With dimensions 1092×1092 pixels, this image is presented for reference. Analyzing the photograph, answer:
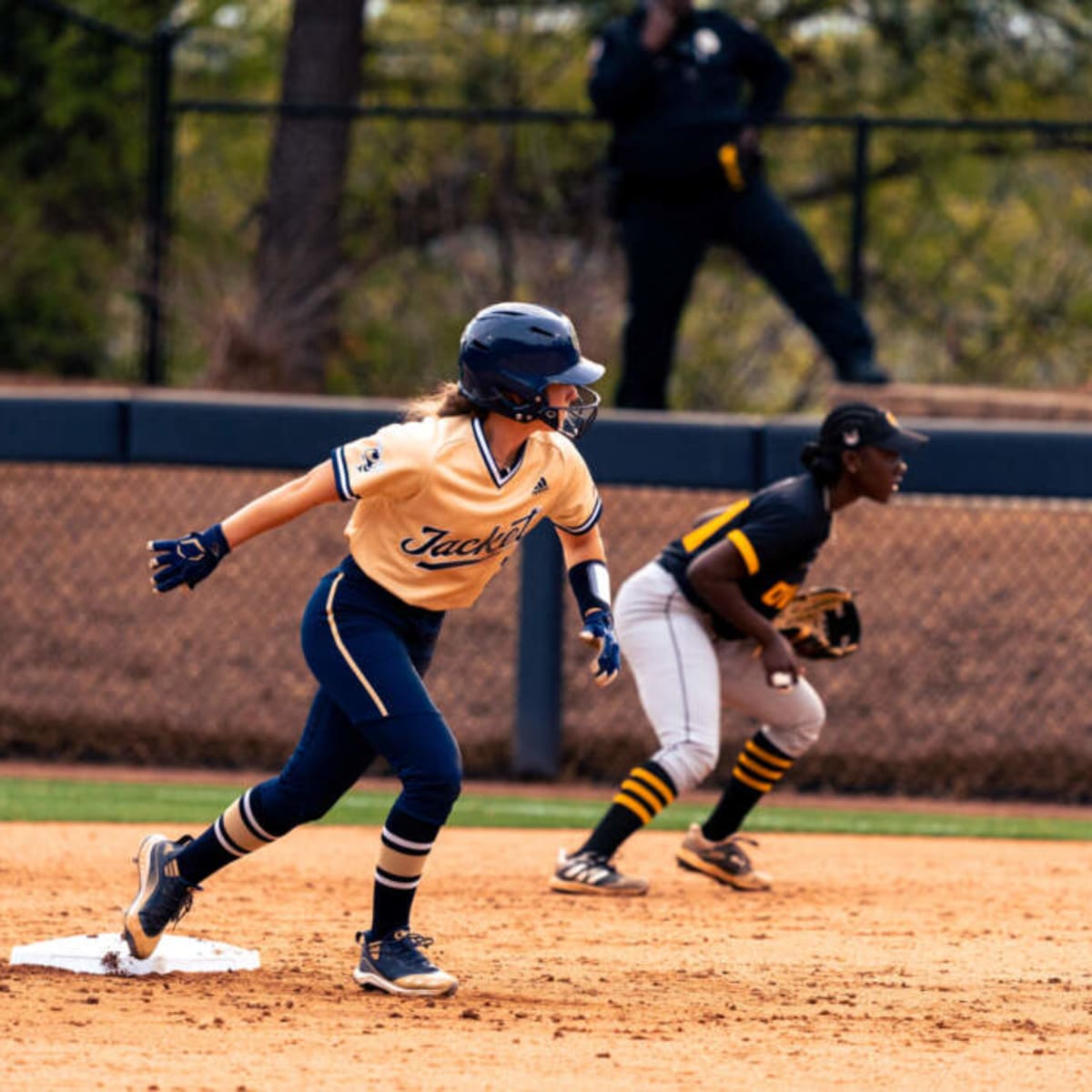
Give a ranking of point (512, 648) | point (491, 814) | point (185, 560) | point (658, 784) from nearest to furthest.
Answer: point (185, 560) → point (658, 784) → point (491, 814) → point (512, 648)

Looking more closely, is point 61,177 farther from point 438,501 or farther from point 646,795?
point 438,501

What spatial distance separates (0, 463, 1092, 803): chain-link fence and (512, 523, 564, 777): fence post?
20.9 inches

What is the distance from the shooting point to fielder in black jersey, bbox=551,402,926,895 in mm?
7000

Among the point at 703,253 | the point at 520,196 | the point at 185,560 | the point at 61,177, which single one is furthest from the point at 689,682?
the point at 61,177

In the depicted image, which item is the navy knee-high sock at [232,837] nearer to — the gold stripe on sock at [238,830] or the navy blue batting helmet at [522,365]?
the gold stripe on sock at [238,830]

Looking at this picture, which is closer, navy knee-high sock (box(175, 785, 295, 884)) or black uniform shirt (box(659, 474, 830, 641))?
navy knee-high sock (box(175, 785, 295, 884))

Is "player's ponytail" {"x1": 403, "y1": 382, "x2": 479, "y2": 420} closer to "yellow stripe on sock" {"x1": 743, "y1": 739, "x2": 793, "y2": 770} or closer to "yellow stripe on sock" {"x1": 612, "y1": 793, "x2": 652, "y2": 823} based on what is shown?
"yellow stripe on sock" {"x1": 612, "y1": 793, "x2": 652, "y2": 823}

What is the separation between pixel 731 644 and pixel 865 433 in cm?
93

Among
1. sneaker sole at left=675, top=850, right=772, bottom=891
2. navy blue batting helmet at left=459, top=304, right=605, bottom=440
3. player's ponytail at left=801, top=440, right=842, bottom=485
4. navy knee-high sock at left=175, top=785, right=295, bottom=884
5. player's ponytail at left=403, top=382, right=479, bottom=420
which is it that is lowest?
sneaker sole at left=675, top=850, right=772, bottom=891

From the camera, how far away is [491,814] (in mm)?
9281

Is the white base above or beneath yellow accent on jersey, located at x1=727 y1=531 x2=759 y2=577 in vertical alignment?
beneath

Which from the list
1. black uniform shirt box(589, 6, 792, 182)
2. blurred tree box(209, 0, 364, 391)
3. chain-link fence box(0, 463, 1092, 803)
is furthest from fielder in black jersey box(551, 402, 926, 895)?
blurred tree box(209, 0, 364, 391)

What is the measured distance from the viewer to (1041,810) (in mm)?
10039

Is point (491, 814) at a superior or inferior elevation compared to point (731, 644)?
inferior
